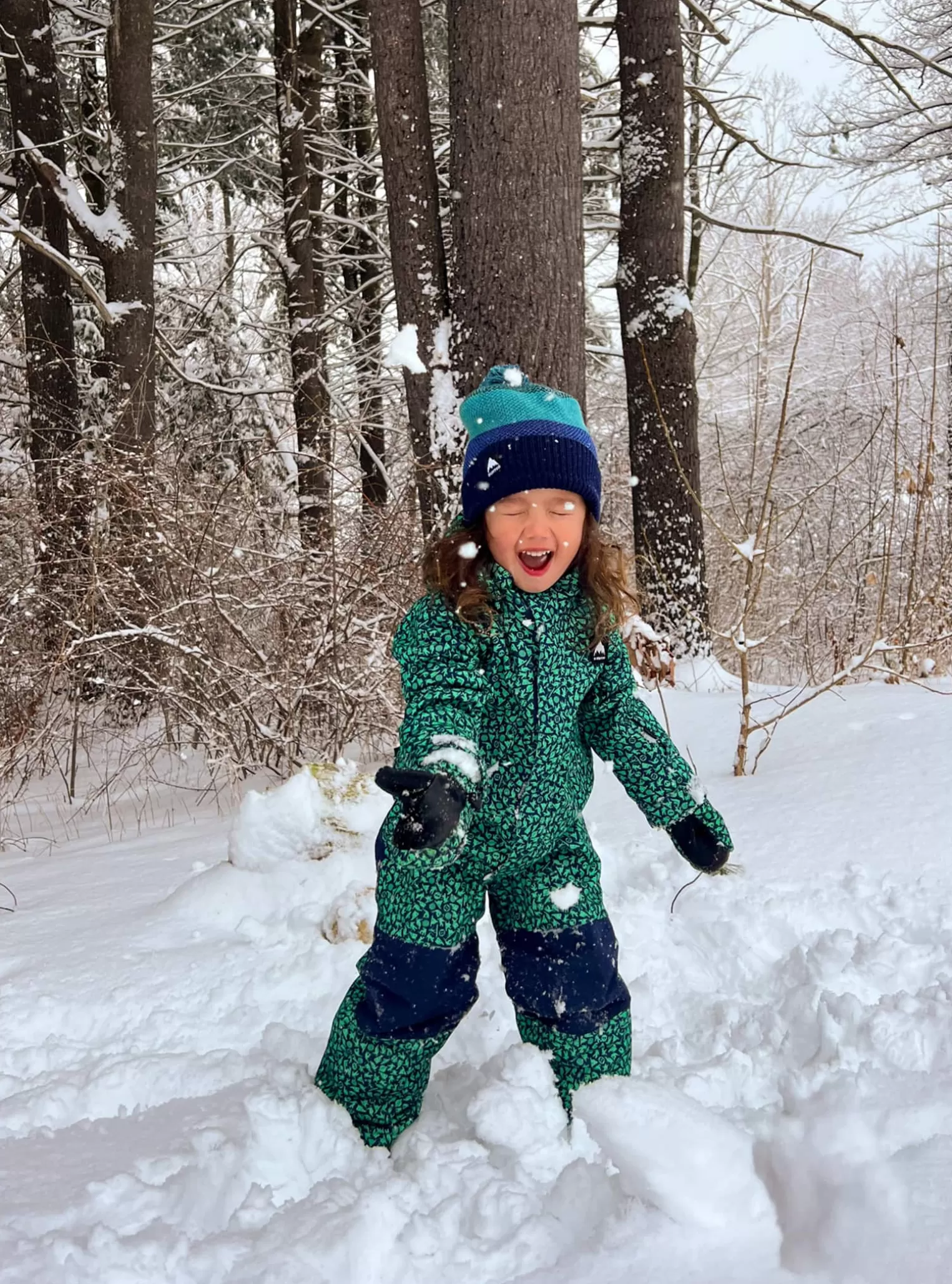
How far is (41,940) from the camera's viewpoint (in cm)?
253

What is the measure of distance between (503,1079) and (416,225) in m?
3.27

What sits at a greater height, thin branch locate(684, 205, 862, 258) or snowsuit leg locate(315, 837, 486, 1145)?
thin branch locate(684, 205, 862, 258)

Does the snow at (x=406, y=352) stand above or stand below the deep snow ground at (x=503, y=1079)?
above

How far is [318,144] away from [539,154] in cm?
747

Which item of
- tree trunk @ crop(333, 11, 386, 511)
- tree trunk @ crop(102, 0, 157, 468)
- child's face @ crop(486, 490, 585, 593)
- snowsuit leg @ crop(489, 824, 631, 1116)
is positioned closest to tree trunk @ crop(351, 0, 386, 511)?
tree trunk @ crop(333, 11, 386, 511)

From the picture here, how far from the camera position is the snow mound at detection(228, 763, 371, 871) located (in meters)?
2.79

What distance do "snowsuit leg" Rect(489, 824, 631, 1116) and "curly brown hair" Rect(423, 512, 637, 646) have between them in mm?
484

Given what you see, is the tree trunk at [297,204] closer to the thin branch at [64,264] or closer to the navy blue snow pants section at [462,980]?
the thin branch at [64,264]

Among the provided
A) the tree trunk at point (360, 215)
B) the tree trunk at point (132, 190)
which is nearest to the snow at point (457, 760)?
the tree trunk at point (132, 190)

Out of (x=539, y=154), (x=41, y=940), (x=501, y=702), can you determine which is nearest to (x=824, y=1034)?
(x=501, y=702)

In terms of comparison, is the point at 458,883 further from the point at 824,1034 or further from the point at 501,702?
the point at 824,1034

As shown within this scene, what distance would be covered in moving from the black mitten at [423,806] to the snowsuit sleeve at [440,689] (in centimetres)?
7

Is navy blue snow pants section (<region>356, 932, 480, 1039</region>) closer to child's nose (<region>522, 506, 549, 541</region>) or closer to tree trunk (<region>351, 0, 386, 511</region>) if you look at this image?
child's nose (<region>522, 506, 549, 541</region>)

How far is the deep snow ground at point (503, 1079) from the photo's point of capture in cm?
148
